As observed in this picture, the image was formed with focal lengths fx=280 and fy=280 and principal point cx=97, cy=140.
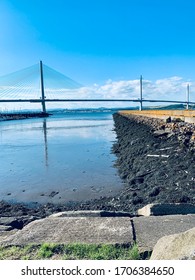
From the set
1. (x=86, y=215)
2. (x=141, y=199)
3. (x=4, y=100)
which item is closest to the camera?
(x=86, y=215)

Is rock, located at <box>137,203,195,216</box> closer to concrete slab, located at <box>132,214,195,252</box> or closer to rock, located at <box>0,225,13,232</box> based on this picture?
concrete slab, located at <box>132,214,195,252</box>

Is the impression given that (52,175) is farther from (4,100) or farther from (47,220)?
(4,100)

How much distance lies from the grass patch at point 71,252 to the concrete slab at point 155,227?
14cm

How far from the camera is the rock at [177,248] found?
1.64 m

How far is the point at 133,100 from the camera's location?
6309cm

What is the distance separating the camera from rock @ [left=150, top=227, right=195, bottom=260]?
1.64m

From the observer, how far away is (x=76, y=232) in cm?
250

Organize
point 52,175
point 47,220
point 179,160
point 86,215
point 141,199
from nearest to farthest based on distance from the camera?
point 47,220, point 86,215, point 141,199, point 179,160, point 52,175

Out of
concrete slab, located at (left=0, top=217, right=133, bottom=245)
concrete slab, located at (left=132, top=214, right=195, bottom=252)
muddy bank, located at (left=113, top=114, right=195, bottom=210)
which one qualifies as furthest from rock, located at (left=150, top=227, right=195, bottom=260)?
muddy bank, located at (left=113, top=114, right=195, bottom=210)

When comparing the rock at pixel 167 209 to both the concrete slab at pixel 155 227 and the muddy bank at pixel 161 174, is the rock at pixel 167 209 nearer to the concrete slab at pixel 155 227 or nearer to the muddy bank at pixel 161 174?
the concrete slab at pixel 155 227

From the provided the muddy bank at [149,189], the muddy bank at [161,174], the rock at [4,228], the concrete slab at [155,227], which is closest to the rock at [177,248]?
the concrete slab at [155,227]

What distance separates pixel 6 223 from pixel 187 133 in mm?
7206

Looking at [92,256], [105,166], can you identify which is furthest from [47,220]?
[105,166]
